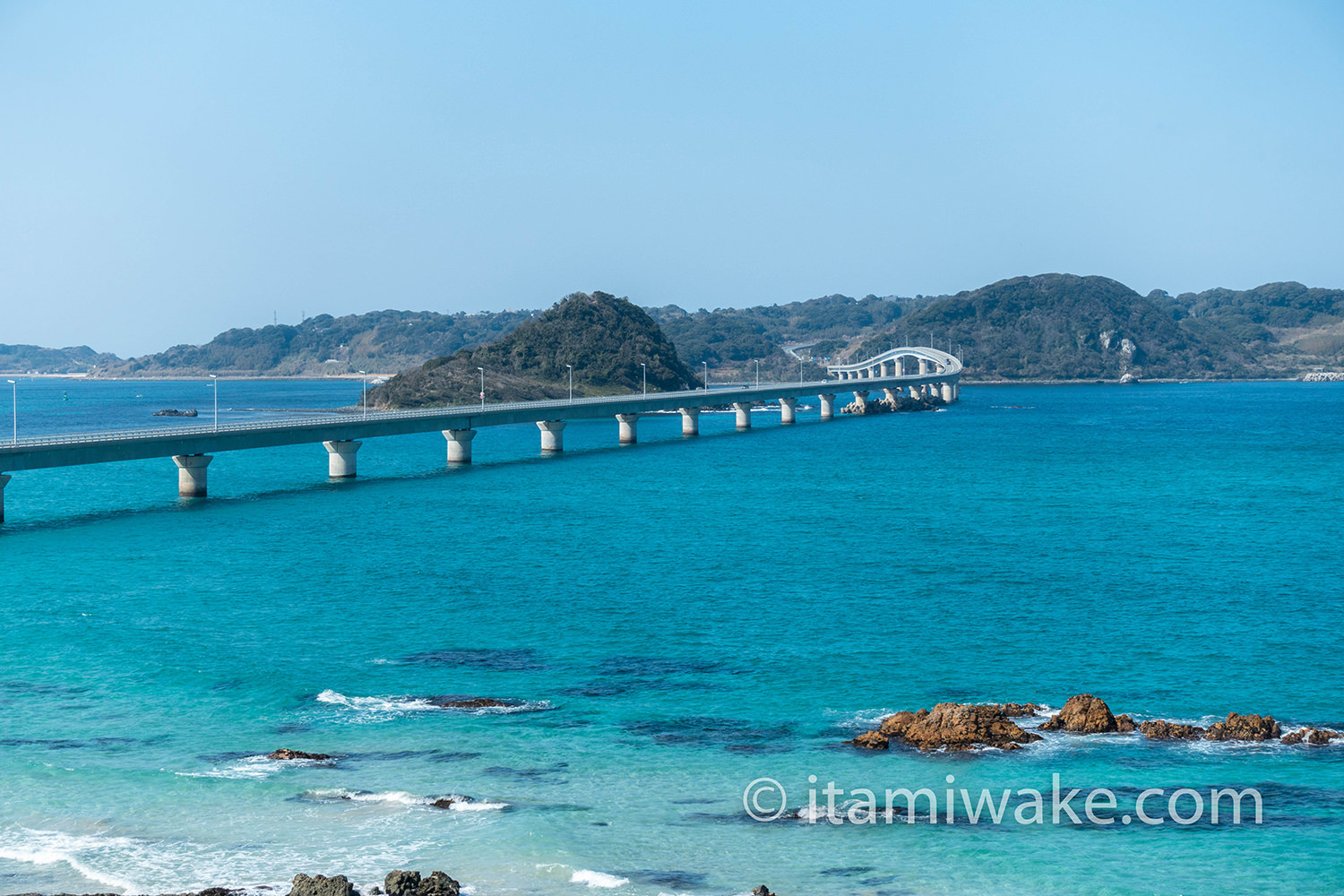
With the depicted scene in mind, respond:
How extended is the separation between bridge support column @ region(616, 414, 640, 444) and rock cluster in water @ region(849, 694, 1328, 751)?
5094 inches

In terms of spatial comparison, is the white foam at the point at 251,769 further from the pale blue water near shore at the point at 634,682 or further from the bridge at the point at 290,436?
the bridge at the point at 290,436

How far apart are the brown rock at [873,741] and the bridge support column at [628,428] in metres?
130

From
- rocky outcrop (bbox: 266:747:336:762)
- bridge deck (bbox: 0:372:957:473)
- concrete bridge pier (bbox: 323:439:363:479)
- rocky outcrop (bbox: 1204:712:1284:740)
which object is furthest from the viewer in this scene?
→ concrete bridge pier (bbox: 323:439:363:479)

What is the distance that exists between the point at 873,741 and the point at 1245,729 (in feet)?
33.3

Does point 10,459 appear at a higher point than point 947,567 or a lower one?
higher

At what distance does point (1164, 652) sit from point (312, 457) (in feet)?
386

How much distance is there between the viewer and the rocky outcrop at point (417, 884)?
854 inches

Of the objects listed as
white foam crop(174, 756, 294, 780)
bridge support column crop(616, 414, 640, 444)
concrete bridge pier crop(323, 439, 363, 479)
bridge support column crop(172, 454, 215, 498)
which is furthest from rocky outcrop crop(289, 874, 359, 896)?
bridge support column crop(616, 414, 640, 444)

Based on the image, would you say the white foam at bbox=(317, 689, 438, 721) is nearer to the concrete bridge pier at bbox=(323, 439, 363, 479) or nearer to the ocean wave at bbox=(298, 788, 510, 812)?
the ocean wave at bbox=(298, 788, 510, 812)

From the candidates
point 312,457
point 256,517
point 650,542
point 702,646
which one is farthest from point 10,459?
point 312,457

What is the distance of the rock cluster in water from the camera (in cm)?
3072

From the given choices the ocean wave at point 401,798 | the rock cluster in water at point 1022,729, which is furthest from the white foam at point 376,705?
the rock cluster in water at point 1022,729

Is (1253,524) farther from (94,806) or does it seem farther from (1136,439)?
(1136,439)

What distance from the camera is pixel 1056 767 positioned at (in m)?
29.2
